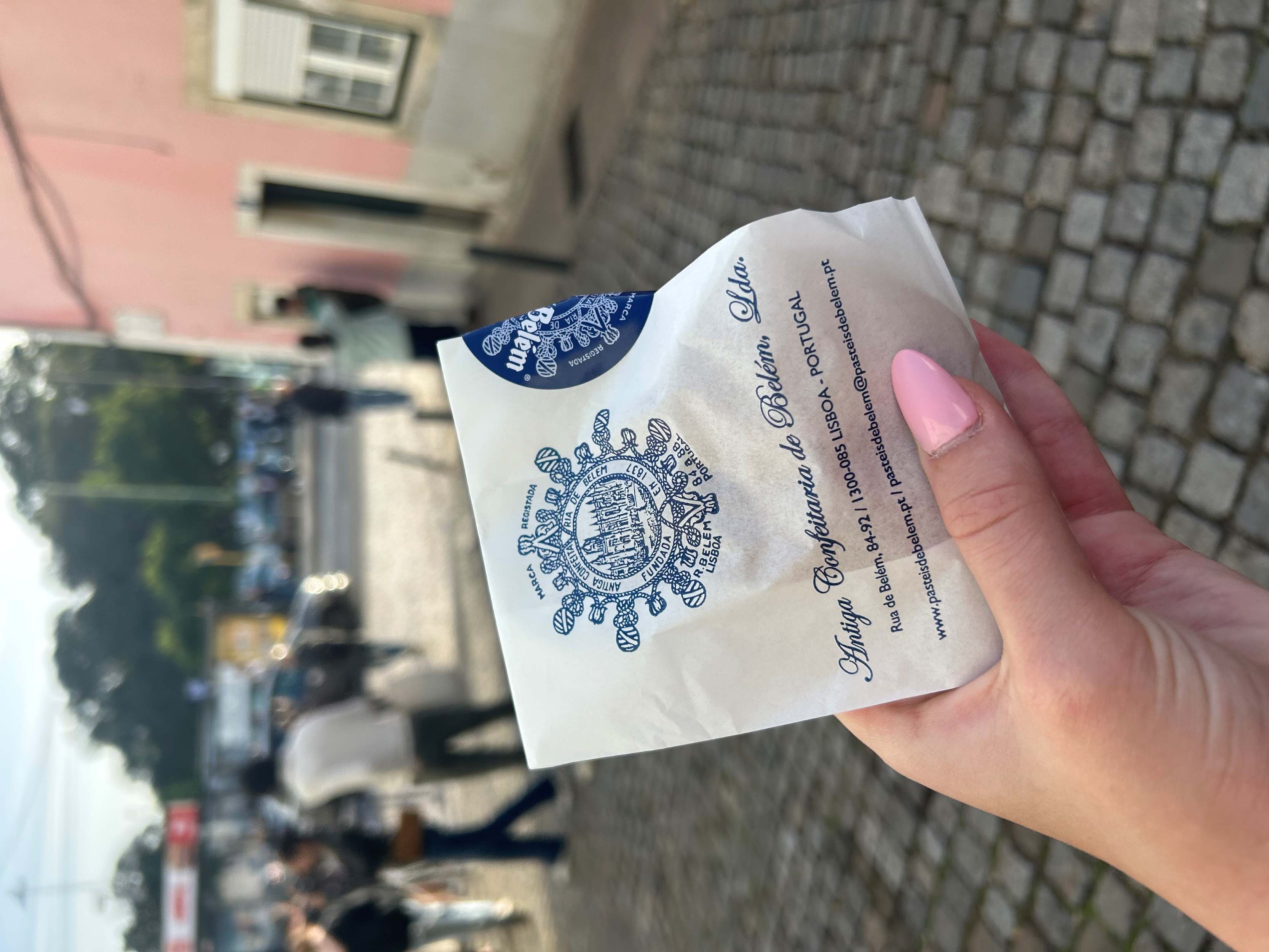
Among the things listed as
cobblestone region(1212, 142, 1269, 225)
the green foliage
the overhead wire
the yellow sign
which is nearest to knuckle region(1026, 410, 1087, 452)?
cobblestone region(1212, 142, 1269, 225)

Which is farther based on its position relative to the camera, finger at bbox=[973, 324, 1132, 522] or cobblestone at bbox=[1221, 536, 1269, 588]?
cobblestone at bbox=[1221, 536, 1269, 588]

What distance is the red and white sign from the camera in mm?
7789

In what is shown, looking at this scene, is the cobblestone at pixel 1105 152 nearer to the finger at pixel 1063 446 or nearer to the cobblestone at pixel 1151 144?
the cobblestone at pixel 1151 144

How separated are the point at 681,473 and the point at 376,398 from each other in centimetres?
882

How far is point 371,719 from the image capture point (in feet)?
19.2

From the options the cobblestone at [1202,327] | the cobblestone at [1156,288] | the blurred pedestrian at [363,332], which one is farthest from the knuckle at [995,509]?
the blurred pedestrian at [363,332]

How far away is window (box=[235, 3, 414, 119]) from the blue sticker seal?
626 cm

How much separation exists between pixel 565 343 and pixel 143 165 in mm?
7968

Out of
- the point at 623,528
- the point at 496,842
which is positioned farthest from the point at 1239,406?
the point at 496,842

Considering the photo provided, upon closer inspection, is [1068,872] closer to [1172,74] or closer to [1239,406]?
[1239,406]

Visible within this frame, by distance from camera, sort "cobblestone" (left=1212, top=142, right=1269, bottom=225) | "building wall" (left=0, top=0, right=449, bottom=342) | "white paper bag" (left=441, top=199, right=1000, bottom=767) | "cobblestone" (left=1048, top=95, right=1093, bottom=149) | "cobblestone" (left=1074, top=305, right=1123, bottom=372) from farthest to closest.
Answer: "building wall" (left=0, top=0, right=449, bottom=342) < "cobblestone" (left=1048, top=95, right=1093, bottom=149) < "cobblestone" (left=1074, top=305, right=1123, bottom=372) < "cobblestone" (left=1212, top=142, right=1269, bottom=225) < "white paper bag" (left=441, top=199, right=1000, bottom=767)

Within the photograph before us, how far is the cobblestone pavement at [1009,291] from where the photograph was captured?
2.46 m

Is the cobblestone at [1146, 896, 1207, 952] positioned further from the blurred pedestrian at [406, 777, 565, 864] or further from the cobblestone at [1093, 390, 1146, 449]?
the blurred pedestrian at [406, 777, 565, 864]

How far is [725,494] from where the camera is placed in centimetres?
149
